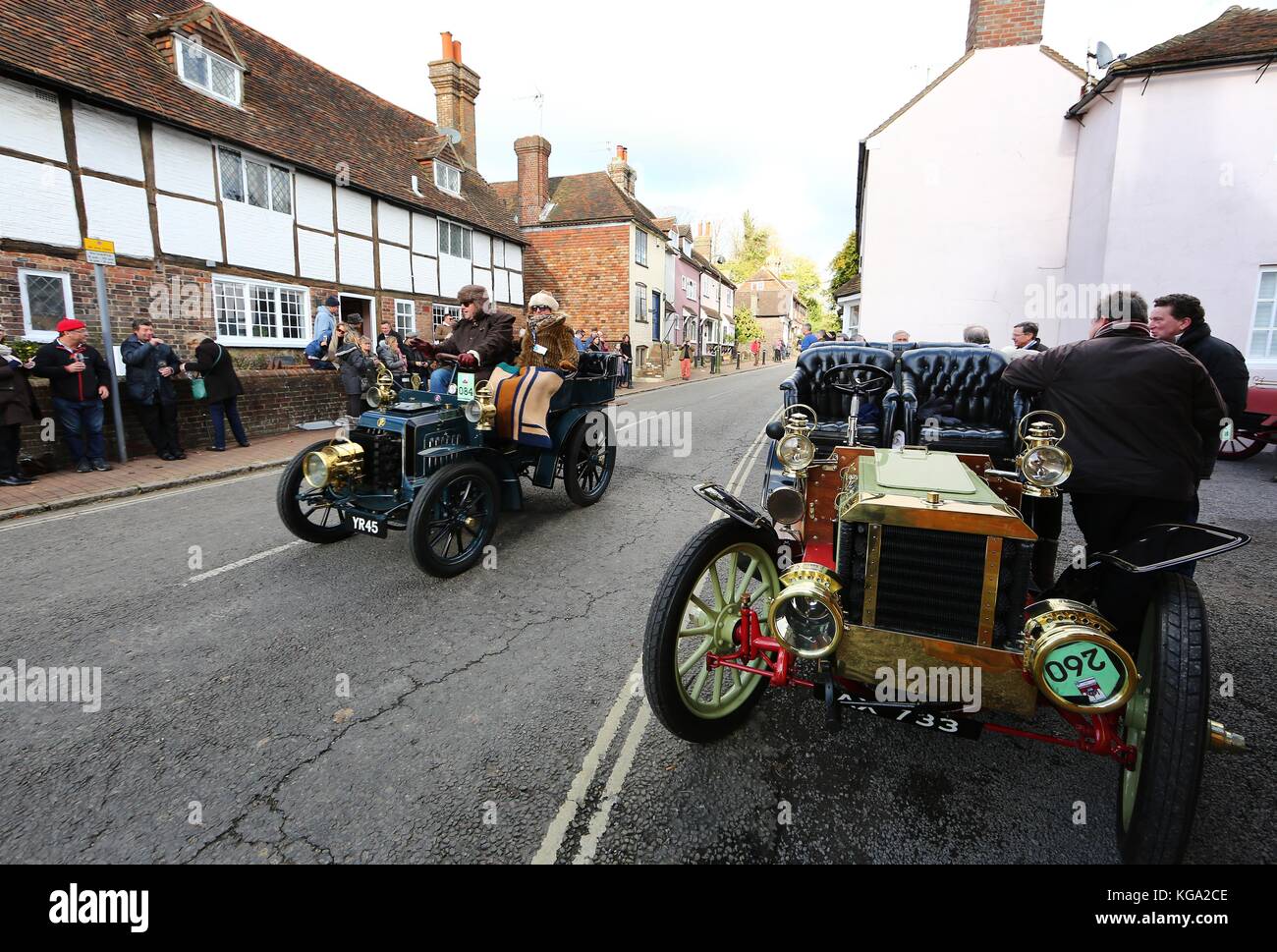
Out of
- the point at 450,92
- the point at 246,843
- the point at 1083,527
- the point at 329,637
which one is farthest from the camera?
the point at 450,92

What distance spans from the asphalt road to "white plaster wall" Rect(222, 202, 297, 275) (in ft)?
37.2

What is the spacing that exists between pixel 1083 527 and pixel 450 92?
2638 cm

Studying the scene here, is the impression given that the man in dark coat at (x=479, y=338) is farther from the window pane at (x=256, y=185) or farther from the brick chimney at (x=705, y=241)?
the brick chimney at (x=705, y=241)

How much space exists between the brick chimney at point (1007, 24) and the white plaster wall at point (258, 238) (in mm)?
16016

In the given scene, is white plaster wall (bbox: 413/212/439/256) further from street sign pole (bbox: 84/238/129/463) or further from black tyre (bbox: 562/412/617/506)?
black tyre (bbox: 562/412/617/506)

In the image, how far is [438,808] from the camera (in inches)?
94.6

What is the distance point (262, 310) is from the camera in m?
14.3

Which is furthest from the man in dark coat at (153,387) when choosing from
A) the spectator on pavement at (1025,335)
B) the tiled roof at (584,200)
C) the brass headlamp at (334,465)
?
the tiled roof at (584,200)

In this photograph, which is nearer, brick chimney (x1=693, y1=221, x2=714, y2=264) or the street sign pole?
the street sign pole

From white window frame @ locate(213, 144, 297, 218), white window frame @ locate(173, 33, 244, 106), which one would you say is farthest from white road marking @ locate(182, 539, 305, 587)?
white window frame @ locate(173, 33, 244, 106)

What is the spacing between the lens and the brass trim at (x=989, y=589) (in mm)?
2230

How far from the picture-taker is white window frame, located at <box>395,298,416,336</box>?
707 inches
